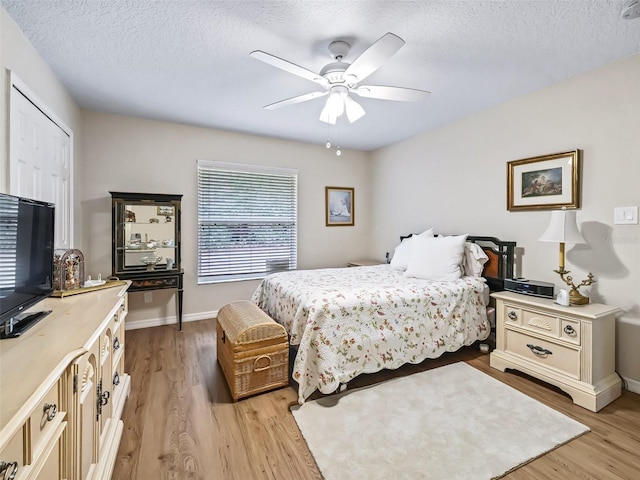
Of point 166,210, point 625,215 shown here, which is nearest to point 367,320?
point 625,215

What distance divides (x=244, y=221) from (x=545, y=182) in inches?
136

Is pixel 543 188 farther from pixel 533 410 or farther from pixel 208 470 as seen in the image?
pixel 208 470

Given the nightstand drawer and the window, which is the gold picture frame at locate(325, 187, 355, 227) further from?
the nightstand drawer

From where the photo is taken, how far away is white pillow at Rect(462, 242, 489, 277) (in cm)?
314

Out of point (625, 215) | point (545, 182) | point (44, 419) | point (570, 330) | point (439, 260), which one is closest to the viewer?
point (44, 419)

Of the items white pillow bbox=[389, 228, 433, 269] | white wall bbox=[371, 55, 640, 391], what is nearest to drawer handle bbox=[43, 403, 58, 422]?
white pillow bbox=[389, 228, 433, 269]

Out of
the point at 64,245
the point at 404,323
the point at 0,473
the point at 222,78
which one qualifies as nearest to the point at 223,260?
the point at 64,245

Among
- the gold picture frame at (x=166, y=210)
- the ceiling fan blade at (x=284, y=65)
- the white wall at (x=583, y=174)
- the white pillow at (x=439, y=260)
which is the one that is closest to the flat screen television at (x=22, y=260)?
the ceiling fan blade at (x=284, y=65)

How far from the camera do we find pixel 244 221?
170 inches

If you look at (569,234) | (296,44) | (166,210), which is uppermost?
(296,44)

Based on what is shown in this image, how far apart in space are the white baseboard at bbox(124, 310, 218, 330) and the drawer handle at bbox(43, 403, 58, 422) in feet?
10.0

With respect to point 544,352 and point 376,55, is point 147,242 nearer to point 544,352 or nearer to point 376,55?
point 376,55

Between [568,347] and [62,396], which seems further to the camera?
[568,347]

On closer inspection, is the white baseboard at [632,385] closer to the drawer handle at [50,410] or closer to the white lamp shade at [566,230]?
the white lamp shade at [566,230]
